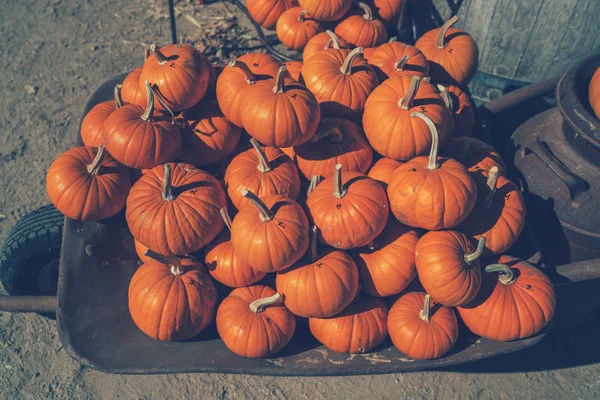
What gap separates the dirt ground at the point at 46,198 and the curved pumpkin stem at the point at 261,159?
7.01 ft

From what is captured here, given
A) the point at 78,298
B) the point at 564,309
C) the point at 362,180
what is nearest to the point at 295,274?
the point at 362,180

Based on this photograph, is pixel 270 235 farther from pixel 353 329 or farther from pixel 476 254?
pixel 476 254

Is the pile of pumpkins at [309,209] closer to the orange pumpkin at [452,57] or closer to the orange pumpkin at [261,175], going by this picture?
the orange pumpkin at [261,175]

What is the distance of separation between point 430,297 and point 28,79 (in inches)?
253

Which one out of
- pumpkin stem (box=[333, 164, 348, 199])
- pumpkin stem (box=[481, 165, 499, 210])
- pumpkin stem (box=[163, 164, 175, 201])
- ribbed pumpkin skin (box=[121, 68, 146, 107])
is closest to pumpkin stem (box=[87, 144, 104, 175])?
ribbed pumpkin skin (box=[121, 68, 146, 107])

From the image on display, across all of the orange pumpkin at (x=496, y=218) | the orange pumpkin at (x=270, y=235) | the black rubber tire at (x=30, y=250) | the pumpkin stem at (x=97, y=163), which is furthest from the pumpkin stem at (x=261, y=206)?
the black rubber tire at (x=30, y=250)

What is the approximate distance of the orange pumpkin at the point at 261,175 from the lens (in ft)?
10.8

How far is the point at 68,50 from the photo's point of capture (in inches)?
278

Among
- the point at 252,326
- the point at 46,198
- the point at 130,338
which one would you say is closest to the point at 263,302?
the point at 252,326

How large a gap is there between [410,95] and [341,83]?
2.02ft

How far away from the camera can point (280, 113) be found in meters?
3.16

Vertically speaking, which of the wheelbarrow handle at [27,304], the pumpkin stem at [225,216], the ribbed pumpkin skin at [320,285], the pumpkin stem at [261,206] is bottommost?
the wheelbarrow handle at [27,304]

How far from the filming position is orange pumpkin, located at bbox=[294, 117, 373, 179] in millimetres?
3480

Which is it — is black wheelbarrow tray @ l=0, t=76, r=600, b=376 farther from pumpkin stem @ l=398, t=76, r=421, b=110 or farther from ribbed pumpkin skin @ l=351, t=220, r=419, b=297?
pumpkin stem @ l=398, t=76, r=421, b=110
